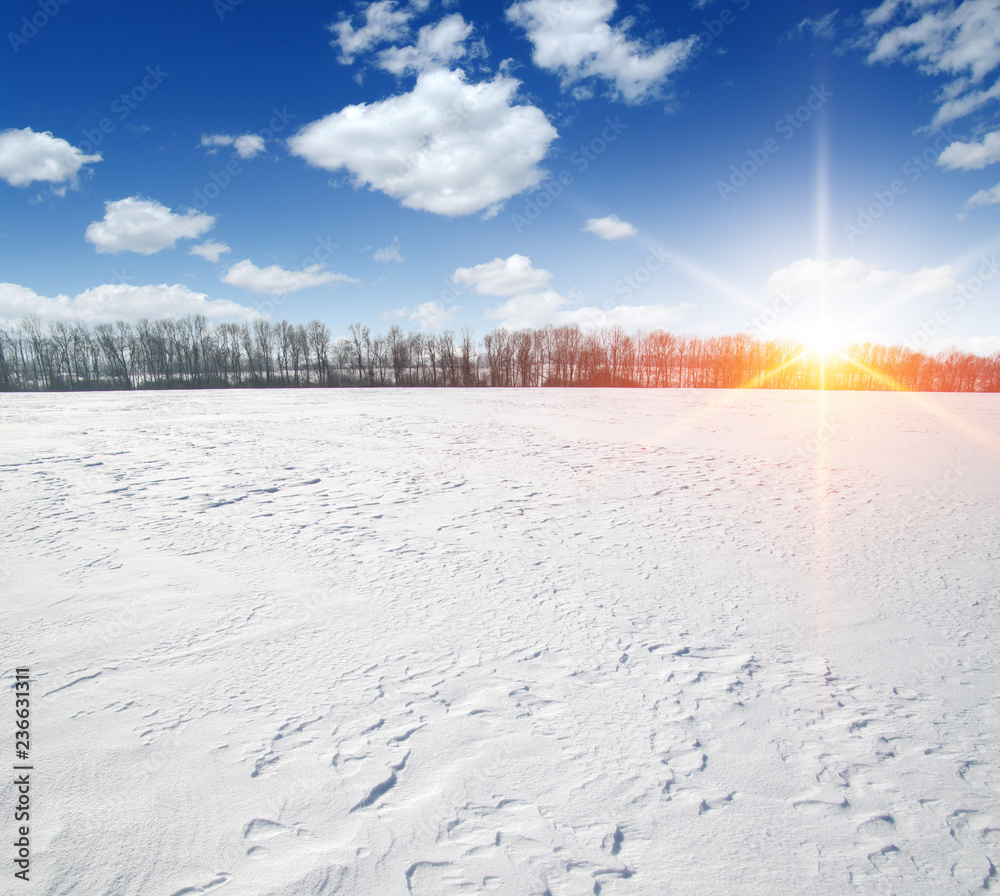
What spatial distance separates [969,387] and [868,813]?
97.1m

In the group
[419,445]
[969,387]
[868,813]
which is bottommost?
[868,813]

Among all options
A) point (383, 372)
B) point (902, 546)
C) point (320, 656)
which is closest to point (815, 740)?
point (320, 656)

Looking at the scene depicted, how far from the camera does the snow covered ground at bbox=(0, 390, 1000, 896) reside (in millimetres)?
1971

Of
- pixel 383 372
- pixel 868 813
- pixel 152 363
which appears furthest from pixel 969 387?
pixel 152 363

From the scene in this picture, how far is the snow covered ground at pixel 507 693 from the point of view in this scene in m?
1.97

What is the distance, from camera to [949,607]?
406cm

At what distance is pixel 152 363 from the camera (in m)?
65.7

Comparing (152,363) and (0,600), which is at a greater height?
(152,363)

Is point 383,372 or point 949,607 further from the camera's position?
point 383,372

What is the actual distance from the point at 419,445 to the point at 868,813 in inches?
419

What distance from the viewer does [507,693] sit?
116 inches

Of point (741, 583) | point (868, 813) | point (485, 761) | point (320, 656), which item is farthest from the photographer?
point (741, 583)

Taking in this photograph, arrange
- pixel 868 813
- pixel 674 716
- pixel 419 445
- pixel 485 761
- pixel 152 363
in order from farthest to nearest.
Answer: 1. pixel 152 363
2. pixel 419 445
3. pixel 674 716
4. pixel 485 761
5. pixel 868 813

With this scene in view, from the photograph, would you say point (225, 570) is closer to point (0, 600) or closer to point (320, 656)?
point (0, 600)
